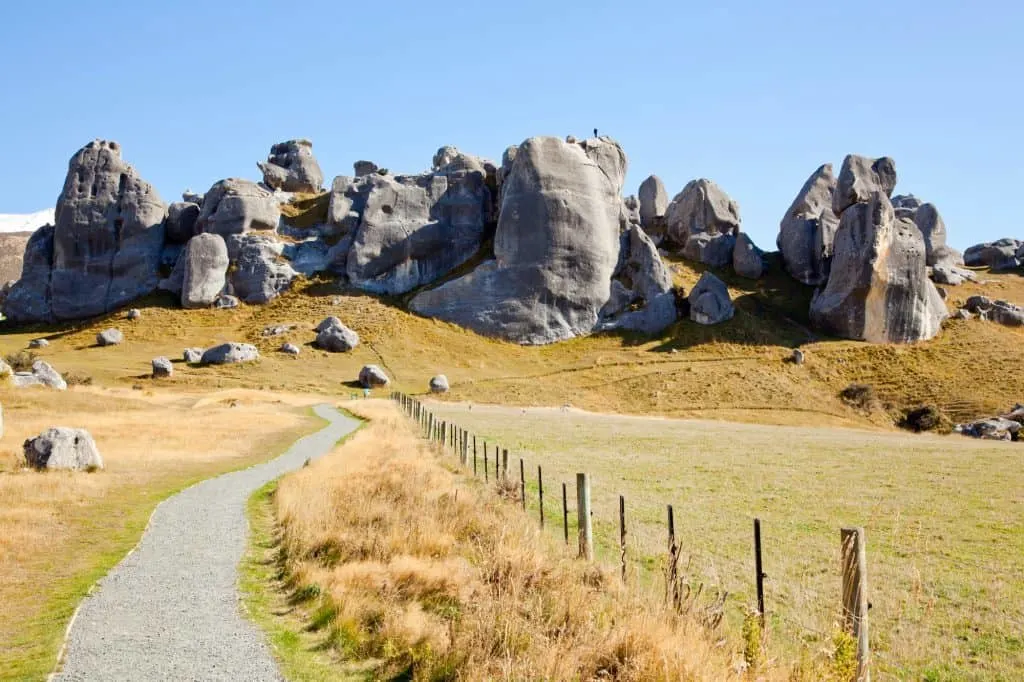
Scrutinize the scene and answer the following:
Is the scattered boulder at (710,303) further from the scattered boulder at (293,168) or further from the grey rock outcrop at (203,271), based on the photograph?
the scattered boulder at (293,168)

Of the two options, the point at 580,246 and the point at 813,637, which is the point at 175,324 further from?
the point at 813,637

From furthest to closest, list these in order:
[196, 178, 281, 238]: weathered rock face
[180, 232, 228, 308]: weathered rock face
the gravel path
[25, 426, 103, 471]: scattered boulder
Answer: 1. [196, 178, 281, 238]: weathered rock face
2. [180, 232, 228, 308]: weathered rock face
3. [25, 426, 103, 471]: scattered boulder
4. the gravel path

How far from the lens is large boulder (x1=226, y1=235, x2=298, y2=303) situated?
98.4 metres

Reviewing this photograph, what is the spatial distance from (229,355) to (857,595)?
3010 inches

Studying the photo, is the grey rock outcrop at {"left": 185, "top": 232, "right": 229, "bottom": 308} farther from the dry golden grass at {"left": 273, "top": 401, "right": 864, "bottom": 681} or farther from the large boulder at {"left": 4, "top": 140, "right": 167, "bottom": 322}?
the dry golden grass at {"left": 273, "top": 401, "right": 864, "bottom": 681}

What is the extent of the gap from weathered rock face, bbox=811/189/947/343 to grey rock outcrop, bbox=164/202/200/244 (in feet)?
287

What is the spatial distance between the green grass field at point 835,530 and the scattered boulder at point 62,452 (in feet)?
42.7

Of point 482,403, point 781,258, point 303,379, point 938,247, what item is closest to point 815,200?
point 781,258

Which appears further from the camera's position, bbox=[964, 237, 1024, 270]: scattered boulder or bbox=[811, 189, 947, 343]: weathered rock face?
bbox=[964, 237, 1024, 270]: scattered boulder

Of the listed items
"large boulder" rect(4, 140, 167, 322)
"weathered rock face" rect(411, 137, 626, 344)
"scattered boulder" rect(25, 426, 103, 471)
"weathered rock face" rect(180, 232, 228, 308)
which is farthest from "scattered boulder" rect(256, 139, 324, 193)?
"scattered boulder" rect(25, 426, 103, 471)

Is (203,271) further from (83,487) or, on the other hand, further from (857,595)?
(857,595)

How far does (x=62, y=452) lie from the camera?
72.5ft

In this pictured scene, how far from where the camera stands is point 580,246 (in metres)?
98.6

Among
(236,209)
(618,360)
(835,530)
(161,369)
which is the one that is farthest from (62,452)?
(236,209)
